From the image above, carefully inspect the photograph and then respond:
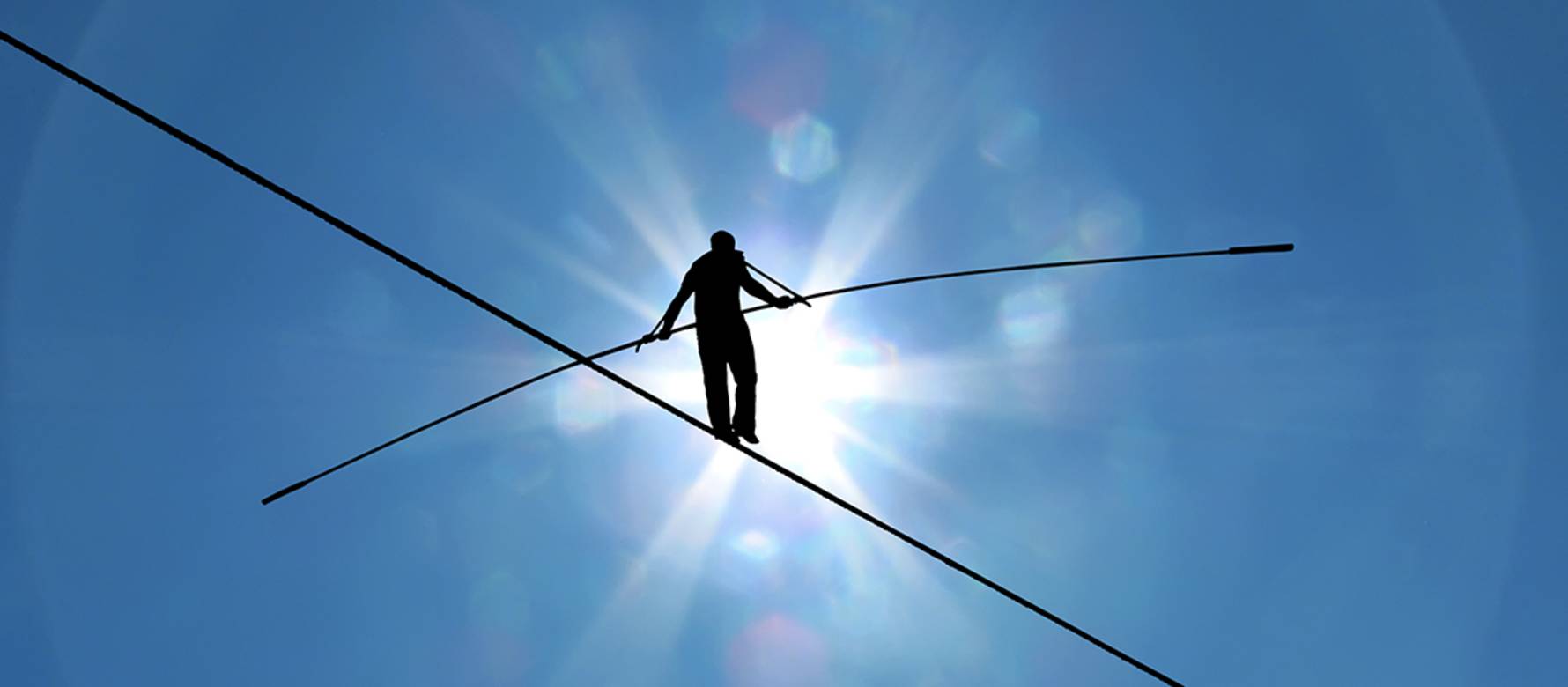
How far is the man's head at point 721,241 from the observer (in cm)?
873

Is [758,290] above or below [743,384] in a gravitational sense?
above

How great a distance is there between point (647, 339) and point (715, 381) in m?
0.66

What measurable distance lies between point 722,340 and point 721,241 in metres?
0.85

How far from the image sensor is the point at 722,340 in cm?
846

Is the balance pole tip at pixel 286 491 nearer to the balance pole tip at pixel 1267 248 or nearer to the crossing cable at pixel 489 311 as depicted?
the crossing cable at pixel 489 311

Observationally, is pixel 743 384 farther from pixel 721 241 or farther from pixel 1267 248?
pixel 1267 248

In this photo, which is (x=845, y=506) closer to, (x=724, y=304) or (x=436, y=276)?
(x=724, y=304)

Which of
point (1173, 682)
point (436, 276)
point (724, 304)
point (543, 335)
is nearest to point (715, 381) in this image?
point (724, 304)

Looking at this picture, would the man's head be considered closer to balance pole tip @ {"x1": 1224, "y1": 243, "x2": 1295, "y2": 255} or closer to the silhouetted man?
the silhouetted man

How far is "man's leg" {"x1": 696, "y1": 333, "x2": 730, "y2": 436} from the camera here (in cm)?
844

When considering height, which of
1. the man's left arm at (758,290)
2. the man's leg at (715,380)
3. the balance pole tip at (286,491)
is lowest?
the balance pole tip at (286,491)

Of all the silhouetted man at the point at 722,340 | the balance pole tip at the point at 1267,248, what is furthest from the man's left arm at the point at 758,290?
the balance pole tip at the point at 1267,248

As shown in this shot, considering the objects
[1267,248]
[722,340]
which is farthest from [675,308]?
[1267,248]

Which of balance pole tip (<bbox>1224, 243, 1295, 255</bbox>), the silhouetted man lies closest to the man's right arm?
the silhouetted man
